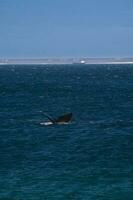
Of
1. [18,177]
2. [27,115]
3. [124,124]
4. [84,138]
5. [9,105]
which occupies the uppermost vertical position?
[9,105]

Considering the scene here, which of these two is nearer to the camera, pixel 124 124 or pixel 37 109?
pixel 124 124

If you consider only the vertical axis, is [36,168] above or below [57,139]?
below

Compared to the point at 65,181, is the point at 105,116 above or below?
above

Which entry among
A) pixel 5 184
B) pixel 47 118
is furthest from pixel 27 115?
pixel 5 184

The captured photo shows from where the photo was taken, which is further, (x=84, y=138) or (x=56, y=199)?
(x=84, y=138)

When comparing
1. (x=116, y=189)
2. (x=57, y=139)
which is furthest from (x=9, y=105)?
(x=116, y=189)

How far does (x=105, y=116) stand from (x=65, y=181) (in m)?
35.7

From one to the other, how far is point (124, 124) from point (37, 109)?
21.9 meters

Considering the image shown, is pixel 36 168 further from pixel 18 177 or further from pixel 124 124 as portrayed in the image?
pixel 124 124

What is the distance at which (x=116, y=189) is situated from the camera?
36.4 metres

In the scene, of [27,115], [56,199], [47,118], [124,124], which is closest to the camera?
[56,199]

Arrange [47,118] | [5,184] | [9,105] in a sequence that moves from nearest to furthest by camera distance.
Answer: [5,184] → [47,118] → [9,105]

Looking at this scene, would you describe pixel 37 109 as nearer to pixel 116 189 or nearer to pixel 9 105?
pixel 9 105

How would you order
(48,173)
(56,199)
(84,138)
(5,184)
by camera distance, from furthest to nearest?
1. (84,138)
2. (48,173)
3. (5,184)
4. (56,199)
